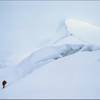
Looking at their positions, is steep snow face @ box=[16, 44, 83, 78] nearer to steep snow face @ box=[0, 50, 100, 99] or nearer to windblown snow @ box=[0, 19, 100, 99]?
windblown snow @ box=[0, 19, 100, 99]

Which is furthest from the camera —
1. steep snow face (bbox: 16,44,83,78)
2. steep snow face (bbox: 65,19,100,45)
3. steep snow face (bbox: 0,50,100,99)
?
steep snow face (bbox: 65,19,100,45)

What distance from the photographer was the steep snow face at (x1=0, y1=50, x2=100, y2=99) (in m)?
3.30

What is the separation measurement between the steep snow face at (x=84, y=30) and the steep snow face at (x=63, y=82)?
2.02m

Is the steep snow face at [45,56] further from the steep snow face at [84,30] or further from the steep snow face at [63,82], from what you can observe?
the steep snow face at [84,30]

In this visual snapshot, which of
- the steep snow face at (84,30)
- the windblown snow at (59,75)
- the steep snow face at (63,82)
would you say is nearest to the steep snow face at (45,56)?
the windblown snow at (59,75)

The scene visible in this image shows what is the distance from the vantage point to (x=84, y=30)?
7277 mm

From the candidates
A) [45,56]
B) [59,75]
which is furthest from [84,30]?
[59,75]

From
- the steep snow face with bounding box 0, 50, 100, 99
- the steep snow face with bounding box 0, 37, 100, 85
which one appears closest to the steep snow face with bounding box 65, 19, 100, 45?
the steep snow face with bounding box 0, 37, 100, 85

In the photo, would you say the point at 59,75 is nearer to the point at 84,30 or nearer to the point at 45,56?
the point at 45,56

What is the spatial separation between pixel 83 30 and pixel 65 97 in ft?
14.8

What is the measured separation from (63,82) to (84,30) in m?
4.02

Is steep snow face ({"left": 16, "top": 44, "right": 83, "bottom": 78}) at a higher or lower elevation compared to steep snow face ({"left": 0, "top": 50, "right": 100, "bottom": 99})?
higher

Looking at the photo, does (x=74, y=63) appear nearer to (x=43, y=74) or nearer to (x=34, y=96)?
(x=43, y=74)

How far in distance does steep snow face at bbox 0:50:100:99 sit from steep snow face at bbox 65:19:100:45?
2024 mm
